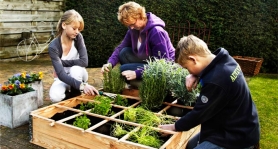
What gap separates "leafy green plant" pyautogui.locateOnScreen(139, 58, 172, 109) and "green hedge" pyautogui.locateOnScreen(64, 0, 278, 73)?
11.8ft

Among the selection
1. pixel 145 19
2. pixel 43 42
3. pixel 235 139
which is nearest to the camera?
pixel 235 139

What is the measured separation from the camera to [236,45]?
5.98 metres

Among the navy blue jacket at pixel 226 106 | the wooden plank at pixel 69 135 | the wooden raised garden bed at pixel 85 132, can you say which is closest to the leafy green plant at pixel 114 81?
the wooden raised garden bed at pixel 85 132

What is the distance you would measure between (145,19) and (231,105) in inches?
70.6

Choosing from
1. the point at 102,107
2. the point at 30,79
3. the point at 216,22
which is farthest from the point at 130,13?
the point at 216,22

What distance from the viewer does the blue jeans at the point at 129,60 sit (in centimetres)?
351

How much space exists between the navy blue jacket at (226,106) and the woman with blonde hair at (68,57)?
60.4 inches

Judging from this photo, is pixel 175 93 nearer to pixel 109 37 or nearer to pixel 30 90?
pixel 30 90

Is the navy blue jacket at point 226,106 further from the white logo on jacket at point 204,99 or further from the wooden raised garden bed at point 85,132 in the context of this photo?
the wooden raised garden bed at point 85,132

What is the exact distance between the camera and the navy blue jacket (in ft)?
5.83

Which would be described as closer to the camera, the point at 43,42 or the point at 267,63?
the point at 267,63

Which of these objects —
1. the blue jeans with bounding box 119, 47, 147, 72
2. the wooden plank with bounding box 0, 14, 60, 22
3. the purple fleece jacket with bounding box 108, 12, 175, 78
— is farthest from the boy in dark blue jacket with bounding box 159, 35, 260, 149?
the wooden plank with bounding box 0, 14, 60, 22

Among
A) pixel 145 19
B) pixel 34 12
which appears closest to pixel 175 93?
pixel 145 19

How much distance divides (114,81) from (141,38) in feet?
2.10
